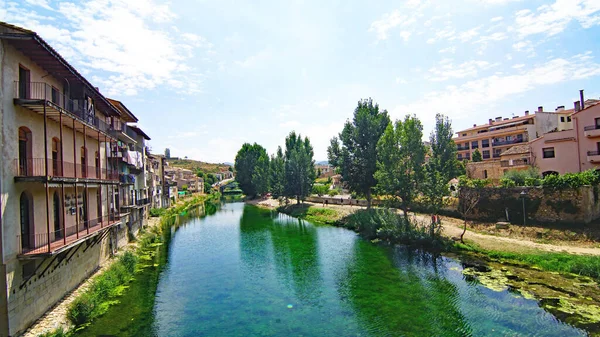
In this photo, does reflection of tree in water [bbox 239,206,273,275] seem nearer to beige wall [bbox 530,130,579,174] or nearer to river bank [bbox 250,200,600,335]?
river bank [bbox 250,200,600,335]

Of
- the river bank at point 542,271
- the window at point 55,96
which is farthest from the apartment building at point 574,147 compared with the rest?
the window at point 55,96

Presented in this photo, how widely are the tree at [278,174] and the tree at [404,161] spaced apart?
1161 inches

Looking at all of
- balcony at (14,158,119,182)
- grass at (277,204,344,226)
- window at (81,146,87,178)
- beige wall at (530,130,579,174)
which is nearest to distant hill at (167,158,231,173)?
grass at (277,204,344,226)

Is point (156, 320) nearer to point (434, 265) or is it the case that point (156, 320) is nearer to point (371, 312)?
point (371, 312)

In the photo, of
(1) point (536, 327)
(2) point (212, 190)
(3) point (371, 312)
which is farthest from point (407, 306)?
(2) point (212, 190)

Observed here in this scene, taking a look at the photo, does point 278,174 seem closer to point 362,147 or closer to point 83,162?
point 362,147

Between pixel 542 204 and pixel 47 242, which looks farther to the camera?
pixel 542 204

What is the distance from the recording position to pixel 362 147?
4031 cm

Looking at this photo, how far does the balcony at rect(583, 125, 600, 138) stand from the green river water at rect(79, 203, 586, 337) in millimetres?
19260

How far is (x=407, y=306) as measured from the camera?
14.8 metres

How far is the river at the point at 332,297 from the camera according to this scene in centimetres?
1295

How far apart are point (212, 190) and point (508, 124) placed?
8611 cm

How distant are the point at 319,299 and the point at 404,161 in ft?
55.5

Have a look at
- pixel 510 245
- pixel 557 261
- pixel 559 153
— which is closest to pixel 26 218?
pixel 557 261
